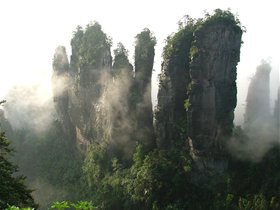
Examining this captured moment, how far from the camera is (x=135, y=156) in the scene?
191 ft

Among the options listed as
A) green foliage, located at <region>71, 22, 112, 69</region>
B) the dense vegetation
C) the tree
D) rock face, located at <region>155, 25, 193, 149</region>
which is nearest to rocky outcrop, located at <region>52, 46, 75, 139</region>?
the dense vegetation

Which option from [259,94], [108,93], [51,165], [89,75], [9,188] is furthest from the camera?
[259,94]

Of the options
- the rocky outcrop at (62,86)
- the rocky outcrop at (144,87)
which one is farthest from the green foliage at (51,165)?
the rocky outcrop at (144,87)

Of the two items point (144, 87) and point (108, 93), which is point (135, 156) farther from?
point (108, 93)

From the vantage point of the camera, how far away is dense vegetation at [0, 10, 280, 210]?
51438 millimetres

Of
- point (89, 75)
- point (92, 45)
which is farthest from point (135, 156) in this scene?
point (92, 45)

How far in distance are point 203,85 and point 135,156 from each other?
12.6 metres

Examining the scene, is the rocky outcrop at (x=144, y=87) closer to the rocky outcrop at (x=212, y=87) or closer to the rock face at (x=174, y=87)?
the rock face at (x=174, y=87)

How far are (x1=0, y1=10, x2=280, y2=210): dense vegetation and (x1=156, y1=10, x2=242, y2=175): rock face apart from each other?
0.55 ft

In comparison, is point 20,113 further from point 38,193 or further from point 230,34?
point 230,34

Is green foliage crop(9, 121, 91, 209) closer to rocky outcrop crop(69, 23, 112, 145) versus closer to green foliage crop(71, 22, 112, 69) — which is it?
rocky outcrop crop(69, 23, 112, 145)

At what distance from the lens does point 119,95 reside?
60.6 meters

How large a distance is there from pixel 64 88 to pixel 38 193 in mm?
16434

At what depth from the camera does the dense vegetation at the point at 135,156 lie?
51.4 meters
